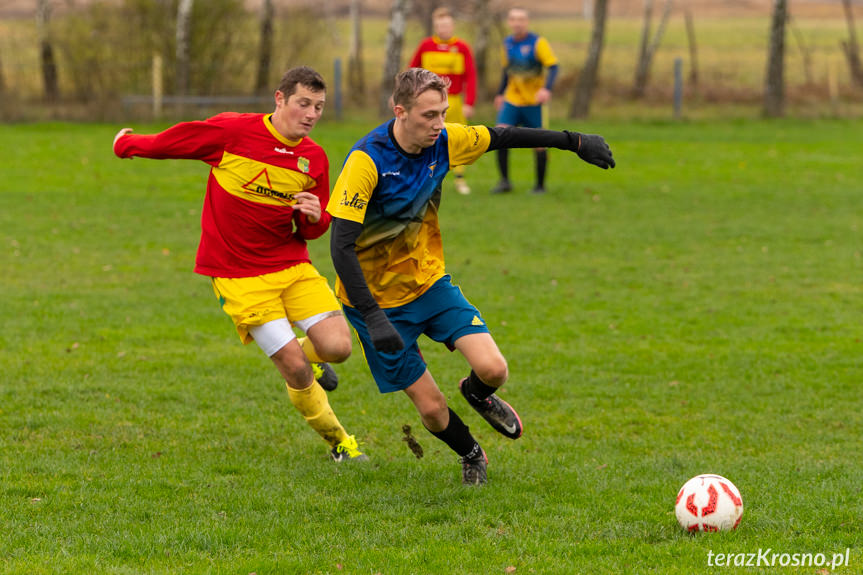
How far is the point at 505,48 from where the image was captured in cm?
1546

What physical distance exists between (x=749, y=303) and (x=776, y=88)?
18.4 m

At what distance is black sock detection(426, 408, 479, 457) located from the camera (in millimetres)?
5457

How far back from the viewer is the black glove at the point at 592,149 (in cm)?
534

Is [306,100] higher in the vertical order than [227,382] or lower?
higher

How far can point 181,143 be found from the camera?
574 centimetres

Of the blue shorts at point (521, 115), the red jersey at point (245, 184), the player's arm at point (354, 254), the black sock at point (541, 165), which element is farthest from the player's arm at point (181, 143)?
the black sock at point (541, 165)

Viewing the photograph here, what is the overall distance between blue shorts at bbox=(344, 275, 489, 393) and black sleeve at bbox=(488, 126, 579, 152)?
0.80 meters

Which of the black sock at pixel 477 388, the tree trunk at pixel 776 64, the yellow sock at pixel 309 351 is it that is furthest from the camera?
the tree trunk at pixel 776 64

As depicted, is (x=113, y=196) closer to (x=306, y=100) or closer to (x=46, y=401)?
(x=46, y=401)

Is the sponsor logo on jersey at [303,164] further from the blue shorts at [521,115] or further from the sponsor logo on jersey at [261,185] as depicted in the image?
the blue shorts at [521,115]

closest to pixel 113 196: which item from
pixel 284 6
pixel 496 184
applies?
→ pixel 496 184

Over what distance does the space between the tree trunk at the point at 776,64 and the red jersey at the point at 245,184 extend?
22.2 metres

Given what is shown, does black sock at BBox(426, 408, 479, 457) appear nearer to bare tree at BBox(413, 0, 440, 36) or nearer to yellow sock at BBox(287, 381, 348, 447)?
yellow sock at BBox(287, 381, 348, 447)

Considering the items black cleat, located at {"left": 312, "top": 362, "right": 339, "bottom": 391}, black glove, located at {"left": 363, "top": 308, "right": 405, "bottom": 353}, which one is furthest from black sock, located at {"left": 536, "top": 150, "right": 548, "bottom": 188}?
black glove, located at {"left": 363, "top": 308, "right": 405, "bottom": 353}
